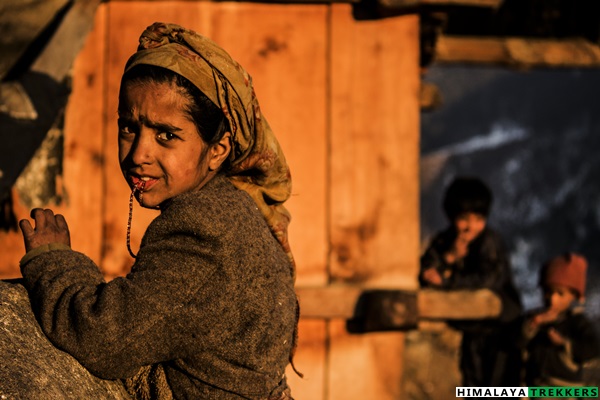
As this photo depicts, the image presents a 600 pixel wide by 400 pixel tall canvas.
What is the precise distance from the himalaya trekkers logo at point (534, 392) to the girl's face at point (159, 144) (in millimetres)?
3534

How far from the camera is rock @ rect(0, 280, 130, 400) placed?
5.72 feet

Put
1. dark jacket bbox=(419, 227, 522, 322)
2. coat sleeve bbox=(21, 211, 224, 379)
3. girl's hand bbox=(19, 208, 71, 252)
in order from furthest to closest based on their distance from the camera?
dark jacket bbox=(419, 227, 522, 322) < girl's hand bbox=(19, 208, 71, 252) < coat sleeve bbox=(21, 211, 224, 379)

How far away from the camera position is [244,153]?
220cm

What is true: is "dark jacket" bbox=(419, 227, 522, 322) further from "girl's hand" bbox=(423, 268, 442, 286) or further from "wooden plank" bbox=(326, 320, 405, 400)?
"wooden plank" bbox=(326, 320, 405, 400)

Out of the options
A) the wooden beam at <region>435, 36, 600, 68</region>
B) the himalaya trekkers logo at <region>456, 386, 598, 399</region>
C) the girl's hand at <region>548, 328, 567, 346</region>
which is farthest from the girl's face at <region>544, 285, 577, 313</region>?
the wooden beam at <region>435, 36, 600, 68</region>

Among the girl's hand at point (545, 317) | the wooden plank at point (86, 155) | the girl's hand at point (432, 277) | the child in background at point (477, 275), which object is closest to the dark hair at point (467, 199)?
the child in background at point (477, 275)

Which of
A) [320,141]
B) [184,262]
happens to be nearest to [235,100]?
[184,262]

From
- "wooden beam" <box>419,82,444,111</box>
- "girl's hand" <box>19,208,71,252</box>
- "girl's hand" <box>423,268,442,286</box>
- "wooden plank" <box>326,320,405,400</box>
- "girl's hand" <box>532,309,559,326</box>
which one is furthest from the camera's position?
"wooden beam" <box>419,82,444,111</box>

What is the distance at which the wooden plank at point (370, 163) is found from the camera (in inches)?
194

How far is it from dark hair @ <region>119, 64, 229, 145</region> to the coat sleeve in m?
0.29

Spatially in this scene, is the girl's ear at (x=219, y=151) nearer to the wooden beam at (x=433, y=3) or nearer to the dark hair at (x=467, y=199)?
the wooden beam at (x=433, y=3)

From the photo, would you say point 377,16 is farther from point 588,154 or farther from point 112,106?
point 588,154

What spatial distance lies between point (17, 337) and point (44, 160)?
2.94m

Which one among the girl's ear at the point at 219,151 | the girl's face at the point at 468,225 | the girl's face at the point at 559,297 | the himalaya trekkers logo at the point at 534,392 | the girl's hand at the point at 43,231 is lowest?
the himalaya trekkers logo at the point at 534,392
